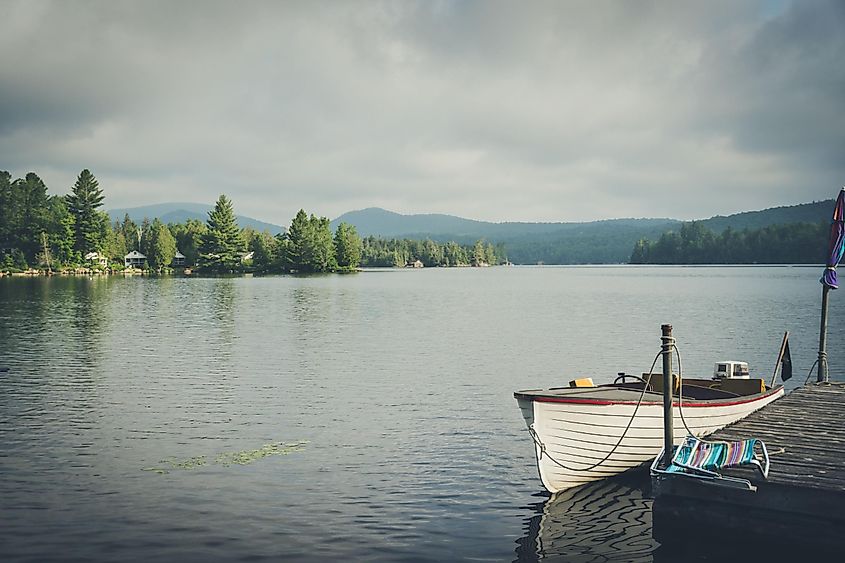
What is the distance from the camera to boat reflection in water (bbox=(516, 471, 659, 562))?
39.6 feet

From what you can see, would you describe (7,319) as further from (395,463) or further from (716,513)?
(716,513)

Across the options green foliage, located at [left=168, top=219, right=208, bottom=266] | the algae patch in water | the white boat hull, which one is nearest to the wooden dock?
the white boat hull

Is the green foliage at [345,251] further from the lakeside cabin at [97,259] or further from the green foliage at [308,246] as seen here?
the lakeside cabin at [97,259]

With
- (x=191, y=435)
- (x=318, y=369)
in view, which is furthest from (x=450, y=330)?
(x=191, y=435)

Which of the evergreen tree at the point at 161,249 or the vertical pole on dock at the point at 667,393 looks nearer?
the vertical pole on dock at the point at 667,393

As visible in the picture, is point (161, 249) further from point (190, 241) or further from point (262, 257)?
point (262, 257)

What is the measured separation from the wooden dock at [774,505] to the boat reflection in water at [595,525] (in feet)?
2.39

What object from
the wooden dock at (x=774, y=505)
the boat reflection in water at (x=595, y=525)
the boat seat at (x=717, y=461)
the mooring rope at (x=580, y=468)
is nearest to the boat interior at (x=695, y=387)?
the mooring rope at (x=580, y=468)

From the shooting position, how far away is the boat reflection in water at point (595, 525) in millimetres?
12078

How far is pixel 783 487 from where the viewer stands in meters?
11.7

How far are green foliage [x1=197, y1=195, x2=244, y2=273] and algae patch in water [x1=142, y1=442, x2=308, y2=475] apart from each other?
16433 centimetres

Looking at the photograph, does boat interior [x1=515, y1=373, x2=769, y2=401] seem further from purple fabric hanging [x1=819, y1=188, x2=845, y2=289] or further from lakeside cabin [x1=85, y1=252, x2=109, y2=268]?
lakeside cabin [x1=85, y1=252, x2=109, y2=268]

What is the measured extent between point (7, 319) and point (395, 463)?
46.4 m

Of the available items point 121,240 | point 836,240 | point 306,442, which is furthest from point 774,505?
point 121,240
